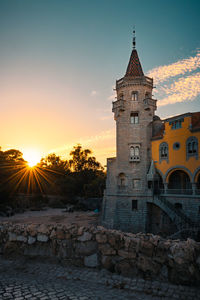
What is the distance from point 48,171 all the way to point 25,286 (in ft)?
187

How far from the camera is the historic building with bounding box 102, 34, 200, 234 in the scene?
906 inches

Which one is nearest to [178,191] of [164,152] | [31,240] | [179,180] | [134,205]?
[179,180]

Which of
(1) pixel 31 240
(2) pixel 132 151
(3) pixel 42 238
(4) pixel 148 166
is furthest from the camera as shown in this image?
(2) pixel 132 151

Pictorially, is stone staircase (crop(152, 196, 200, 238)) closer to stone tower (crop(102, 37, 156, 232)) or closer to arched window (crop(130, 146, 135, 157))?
stone tower (crop(102, 37, 156, 232))

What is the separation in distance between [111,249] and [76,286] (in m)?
1.49

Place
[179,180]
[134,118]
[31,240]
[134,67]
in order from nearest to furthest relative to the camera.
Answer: [31,240], [179,180], [134,118], [134,67]

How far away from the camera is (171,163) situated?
985 inches

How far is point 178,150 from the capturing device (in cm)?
2447

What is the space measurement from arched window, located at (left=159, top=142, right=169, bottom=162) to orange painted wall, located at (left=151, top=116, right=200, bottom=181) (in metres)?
0.39

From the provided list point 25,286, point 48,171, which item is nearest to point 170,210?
point 25,286

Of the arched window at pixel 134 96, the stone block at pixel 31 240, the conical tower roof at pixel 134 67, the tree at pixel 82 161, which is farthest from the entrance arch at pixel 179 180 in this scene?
the tree at pixel 82 161

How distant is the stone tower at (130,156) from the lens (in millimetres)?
26375

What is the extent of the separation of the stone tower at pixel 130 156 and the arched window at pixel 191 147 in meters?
5.25

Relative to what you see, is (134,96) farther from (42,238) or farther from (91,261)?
(91,261)
